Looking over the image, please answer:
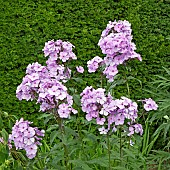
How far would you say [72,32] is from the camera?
379 cm

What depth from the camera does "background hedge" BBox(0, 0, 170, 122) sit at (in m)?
3.72

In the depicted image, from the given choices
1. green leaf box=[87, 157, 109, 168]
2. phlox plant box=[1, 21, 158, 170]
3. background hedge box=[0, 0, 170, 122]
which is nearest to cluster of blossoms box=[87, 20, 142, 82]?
phlox plant box=[1, 21, 158, 170]

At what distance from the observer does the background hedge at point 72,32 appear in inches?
147

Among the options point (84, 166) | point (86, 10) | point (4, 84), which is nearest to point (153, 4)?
point (86, 10)

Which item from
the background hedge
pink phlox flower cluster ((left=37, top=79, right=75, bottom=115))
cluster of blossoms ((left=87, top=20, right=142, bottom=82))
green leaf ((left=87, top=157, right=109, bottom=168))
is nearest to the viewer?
pink phlox flower cluster ((left=37, top=79, right=75, bottom=115))

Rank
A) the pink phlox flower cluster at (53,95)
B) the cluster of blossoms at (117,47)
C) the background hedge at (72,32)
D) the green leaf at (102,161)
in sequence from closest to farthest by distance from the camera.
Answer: the pink phlox flower cluster at (53,95) < the cluster of blossoms at (117,47) < the green leaf at (102,161) < the background hedge at (72,32)

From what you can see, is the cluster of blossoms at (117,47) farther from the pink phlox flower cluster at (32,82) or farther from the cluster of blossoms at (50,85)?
the pink phlox flower cluster at (32,82)

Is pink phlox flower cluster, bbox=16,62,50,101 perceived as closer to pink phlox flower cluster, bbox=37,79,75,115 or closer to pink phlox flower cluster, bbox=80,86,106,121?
pink phlox flower cluster, bbox=37,79,75,115

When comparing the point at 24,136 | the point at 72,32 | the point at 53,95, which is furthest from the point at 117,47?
the point at 72,32

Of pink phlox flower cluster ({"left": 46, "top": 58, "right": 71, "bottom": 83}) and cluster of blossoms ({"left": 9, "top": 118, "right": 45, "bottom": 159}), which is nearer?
cluster of blossoms ({"left": 9, "top": 118, "right": 45, "bottom": 159})

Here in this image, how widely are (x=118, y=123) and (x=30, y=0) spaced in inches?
78.1

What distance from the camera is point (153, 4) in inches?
154

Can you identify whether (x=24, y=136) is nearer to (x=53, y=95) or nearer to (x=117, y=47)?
(x=53, y=95)

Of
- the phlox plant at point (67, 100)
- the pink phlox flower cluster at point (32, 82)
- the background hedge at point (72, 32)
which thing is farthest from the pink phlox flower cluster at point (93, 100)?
the background hedge at point (72, 32)
